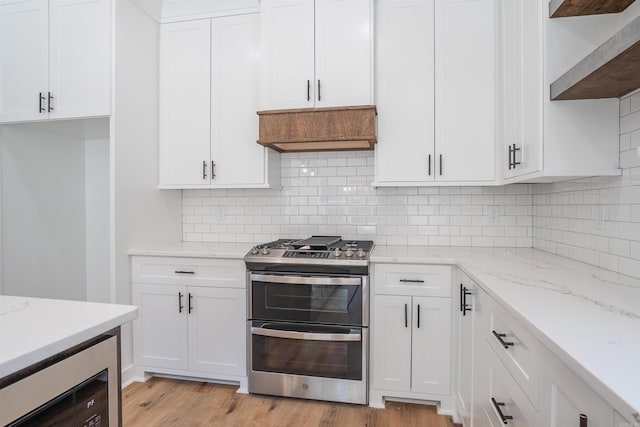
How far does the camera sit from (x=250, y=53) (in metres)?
2.65

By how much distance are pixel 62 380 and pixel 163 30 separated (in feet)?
9.11

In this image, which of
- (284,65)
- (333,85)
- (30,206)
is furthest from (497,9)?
(30,206)

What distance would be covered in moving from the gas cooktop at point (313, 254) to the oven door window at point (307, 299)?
4.2 inches

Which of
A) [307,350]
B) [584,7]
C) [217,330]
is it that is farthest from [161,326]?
[584,7]

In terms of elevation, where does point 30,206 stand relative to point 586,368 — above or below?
above

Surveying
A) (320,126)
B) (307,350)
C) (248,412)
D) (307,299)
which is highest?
(320,126)

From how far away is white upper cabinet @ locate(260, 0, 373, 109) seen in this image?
2387mm

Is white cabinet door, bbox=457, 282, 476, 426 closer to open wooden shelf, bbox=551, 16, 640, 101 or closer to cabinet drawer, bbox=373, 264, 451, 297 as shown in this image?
cabinet drawer, bbox=373, 264, 451, 297

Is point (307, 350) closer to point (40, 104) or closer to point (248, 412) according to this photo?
point (248, 412)

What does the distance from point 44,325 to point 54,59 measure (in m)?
2.45

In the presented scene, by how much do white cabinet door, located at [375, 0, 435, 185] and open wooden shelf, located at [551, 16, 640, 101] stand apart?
935mm

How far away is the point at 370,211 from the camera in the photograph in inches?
109

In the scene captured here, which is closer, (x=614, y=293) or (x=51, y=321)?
(x=51, y=321)

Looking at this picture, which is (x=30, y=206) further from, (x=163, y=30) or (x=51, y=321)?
(x=51, y=321)
